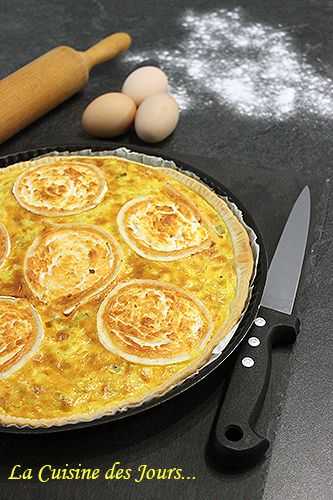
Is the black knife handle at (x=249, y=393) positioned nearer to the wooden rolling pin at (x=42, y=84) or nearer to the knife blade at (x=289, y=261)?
the knife blade at (x=289, y=261)

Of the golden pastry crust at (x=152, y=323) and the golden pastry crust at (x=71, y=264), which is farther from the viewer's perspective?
the golden pastry crust at (x=71, y=264)

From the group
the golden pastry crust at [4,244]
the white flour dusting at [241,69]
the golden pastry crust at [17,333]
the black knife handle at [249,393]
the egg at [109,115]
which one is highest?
the golden pastry crust at [4,244]

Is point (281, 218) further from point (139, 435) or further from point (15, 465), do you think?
point (15, 465)

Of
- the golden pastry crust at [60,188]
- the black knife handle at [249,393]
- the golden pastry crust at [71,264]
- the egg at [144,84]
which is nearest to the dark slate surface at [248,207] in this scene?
the black knife handle at [249,393]

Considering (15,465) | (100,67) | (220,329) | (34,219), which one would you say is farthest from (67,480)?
(100,67)

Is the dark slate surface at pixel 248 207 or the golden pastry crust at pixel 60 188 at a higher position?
the golden pastry crust at pixel 60 188

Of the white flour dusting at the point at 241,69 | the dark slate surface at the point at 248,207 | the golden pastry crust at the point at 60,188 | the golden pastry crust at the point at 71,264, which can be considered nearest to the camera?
the dark slate surface at the point at 248,207

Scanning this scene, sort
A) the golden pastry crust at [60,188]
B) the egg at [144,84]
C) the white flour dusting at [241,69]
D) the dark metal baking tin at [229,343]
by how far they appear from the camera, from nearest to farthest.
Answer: the dark metal baking tin at [229,343] → the golden pastry crust at [60,188] → the egg at [144,84] → the white flour dusting at [241,69]
